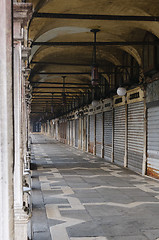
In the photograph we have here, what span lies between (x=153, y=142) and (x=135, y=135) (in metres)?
2.10

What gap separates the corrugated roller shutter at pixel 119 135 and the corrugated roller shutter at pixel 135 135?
1.00 m

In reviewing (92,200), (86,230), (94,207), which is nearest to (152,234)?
(86,230)

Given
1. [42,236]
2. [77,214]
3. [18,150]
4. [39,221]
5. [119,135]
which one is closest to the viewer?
[18,150]

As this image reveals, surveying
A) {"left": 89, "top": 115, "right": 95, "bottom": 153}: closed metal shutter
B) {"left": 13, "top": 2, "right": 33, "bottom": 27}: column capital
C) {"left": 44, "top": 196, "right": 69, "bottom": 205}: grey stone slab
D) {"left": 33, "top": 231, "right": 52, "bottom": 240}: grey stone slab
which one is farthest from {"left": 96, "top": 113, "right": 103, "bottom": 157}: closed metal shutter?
{"left": 13, "top": 2, "right": 33, "bottom": 27}: column capital

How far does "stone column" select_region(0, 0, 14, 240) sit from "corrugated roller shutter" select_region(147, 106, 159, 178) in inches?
392

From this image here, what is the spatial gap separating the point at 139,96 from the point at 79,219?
25.6 ft

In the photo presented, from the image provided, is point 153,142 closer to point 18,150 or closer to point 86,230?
point 86,230

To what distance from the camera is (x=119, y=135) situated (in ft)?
53.9

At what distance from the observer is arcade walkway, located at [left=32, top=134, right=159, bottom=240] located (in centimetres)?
582

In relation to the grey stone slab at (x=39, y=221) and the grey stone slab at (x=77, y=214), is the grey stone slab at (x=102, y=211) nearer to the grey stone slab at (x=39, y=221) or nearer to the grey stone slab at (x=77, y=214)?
the grey stone slab at (x=77, y=214)

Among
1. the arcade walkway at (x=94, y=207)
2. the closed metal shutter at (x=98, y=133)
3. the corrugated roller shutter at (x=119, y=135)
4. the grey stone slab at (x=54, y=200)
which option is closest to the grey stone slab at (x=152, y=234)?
the arcade walkway at (x=94, y=207)

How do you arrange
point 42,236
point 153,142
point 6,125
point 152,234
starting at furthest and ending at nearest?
point 153,142 < point 152,234 < point 42,236 < point 6,125

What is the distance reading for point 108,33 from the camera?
13.1 m

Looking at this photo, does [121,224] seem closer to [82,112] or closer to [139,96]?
[139,96]
